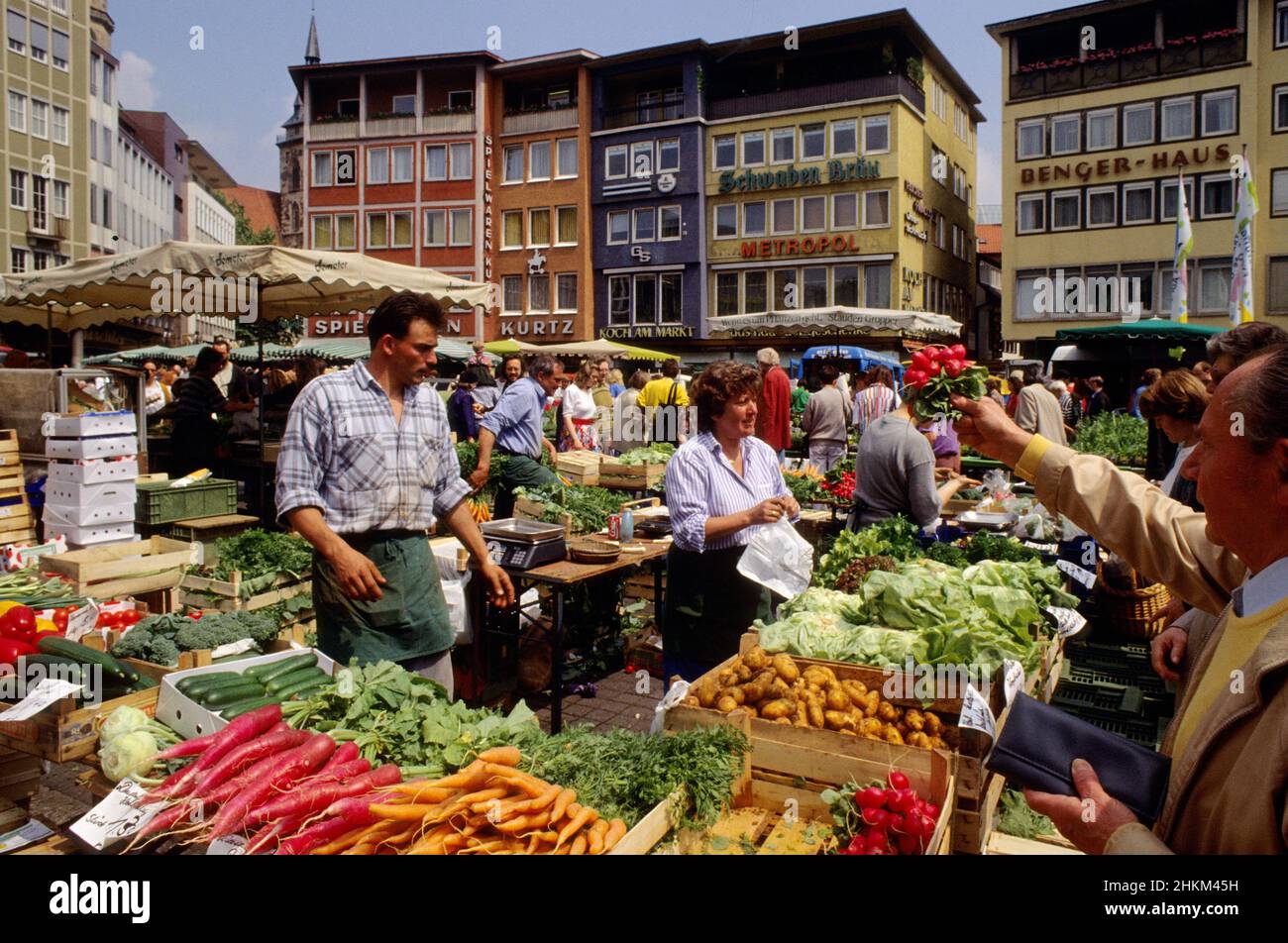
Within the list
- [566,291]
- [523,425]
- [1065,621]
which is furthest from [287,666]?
[566,291]

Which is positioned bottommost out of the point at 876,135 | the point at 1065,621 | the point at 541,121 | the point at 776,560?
the point at 1065,621

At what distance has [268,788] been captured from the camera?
254cm

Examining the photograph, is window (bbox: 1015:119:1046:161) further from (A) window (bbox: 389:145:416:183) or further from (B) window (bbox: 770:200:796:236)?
(A) window (bbox: 389:145:416:183)

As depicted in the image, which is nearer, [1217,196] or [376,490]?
[376,490]

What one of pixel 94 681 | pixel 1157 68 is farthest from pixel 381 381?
pixel 1157 68

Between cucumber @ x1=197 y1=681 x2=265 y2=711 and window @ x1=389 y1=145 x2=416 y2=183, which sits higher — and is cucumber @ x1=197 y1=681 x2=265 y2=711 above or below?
below

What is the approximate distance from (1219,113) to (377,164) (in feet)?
105

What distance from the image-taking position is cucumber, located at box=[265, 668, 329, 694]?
126 inches

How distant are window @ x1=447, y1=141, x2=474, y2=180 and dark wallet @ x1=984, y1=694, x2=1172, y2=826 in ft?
133

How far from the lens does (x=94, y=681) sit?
3.43 m

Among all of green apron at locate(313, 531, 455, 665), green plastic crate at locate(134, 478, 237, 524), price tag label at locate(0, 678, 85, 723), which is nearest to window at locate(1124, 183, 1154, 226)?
green plastic crate at locate(134, 478, 237, 524)

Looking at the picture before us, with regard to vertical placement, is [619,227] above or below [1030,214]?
above

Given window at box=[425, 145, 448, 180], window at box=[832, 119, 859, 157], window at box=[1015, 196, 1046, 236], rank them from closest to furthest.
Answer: window at box=[1015, 196, 1046, 236] < window at box=[832, 119, 859, 157] < window at box=[425, 145, 448, 180]

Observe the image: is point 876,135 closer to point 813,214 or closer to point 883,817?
point 813,214
